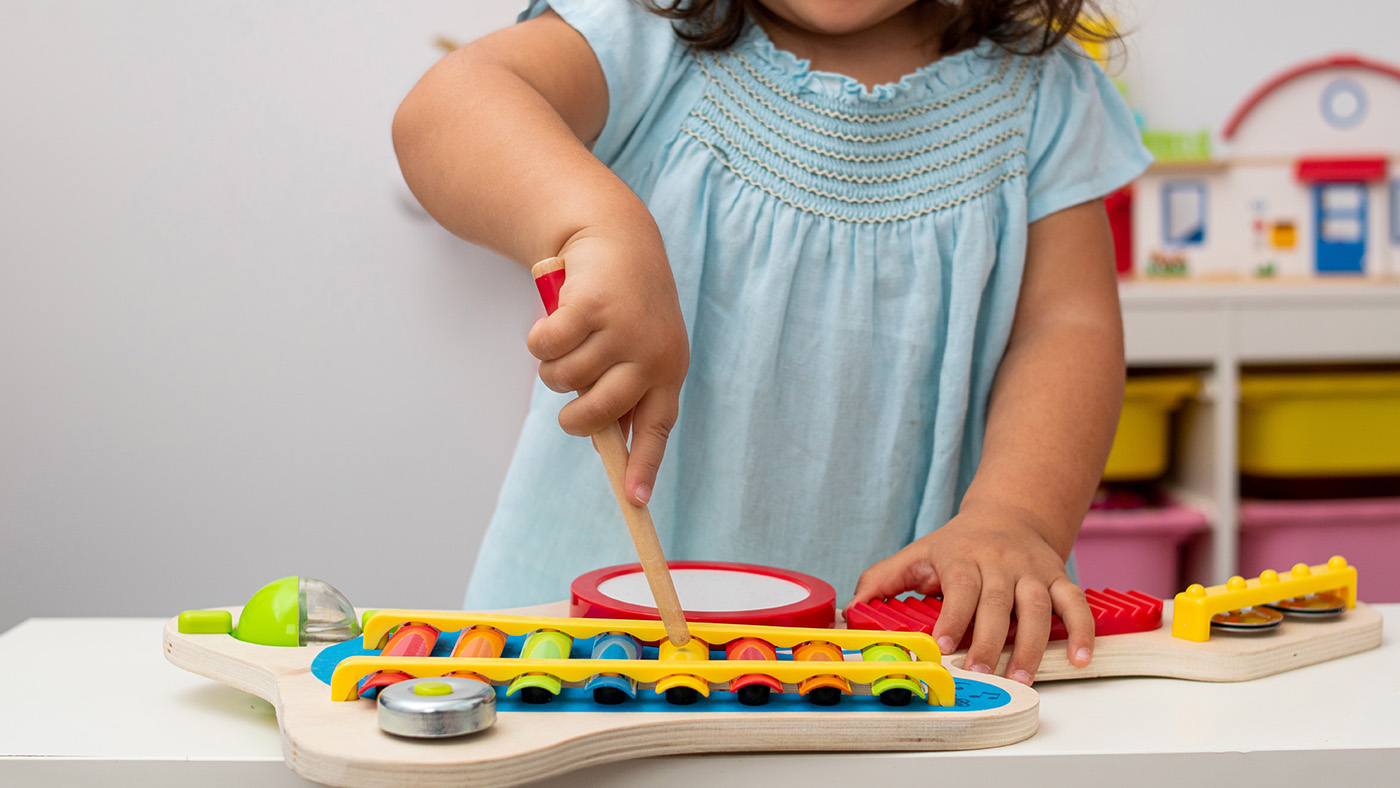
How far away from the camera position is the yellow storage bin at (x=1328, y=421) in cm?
138

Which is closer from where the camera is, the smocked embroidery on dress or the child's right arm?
the child's right arm

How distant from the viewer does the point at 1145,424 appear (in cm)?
142

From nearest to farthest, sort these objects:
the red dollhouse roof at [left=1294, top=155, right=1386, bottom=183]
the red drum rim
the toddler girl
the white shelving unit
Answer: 1. the red drum rim
2. the toddler girl
3. the white shelving unit
4. the red dollhouse roof at [left=1294, top=155, right=1386, bottom=183]

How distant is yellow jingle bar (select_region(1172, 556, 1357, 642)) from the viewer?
41cm

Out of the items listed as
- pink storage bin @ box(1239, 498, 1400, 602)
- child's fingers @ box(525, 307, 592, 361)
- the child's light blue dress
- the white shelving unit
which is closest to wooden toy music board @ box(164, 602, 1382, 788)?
child's fingers @ box(525, 307, 592, 361)

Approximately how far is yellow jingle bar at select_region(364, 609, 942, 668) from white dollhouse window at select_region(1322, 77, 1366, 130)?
159cm

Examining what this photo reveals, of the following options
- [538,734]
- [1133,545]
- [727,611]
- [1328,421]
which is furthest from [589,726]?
[1328,421]

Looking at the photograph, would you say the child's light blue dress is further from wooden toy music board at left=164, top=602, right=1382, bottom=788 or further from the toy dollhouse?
the toy dollhouse

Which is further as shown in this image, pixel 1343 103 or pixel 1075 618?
pixel 1343 103

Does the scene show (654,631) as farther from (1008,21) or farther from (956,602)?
(1008,21)

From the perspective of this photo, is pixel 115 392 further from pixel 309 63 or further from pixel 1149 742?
pixel 1149 742

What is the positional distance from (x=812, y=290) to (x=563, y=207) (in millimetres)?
238

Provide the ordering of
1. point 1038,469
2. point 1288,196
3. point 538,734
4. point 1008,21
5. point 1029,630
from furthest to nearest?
1. point 1288,196
2. point 1008,21
3. point 1038,469
4. point 1029,630
5. point 538,734

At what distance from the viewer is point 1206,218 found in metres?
1.59
